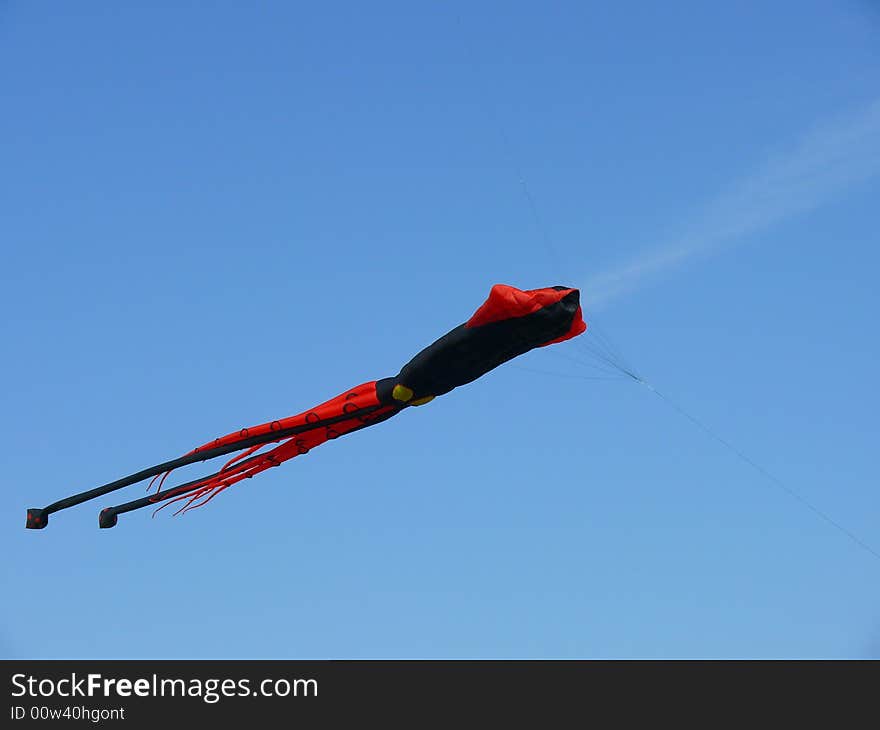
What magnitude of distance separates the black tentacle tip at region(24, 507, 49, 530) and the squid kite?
0.02 m

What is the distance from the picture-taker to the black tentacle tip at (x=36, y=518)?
23.6 meters

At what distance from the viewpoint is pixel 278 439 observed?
23031 millimetres

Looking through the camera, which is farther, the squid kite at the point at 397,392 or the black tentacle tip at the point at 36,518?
the black tentacle tip at the point at 36,518

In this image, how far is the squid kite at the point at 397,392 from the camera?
68.6 ft

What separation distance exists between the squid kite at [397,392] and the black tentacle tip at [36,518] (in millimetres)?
19

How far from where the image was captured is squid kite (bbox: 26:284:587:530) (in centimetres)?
2092

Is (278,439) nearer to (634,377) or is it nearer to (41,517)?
(41,517)

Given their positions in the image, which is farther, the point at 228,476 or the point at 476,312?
the point at 228,476

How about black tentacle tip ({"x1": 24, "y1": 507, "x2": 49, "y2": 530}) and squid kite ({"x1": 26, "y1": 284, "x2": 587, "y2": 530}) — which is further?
black tentacle tip ({"x1": 24, "y1": 507, "x2": 49, "y2": 530})
